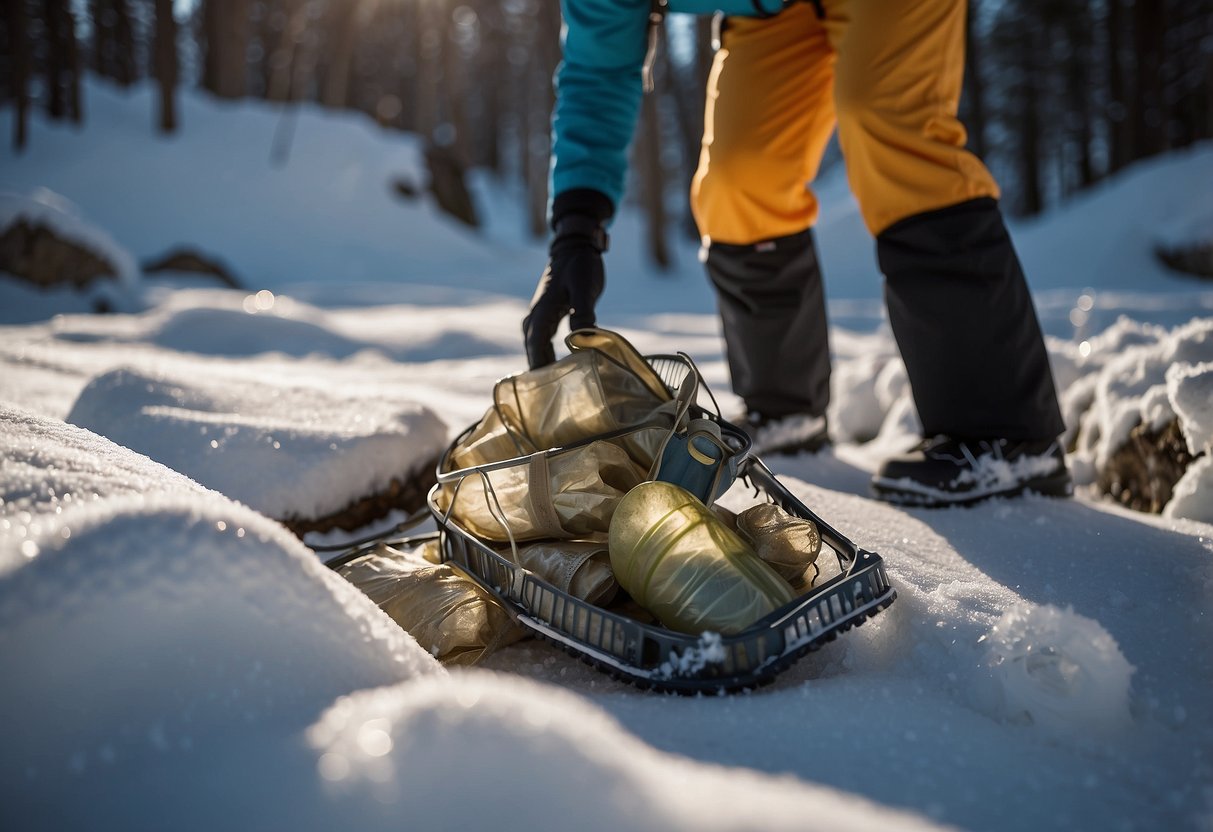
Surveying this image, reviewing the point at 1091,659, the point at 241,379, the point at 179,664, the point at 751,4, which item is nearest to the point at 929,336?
the point at 751,4

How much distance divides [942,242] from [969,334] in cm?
18

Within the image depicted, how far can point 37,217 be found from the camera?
5.67 m

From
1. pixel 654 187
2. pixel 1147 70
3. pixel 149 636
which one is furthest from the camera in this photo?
pixel 1147 70

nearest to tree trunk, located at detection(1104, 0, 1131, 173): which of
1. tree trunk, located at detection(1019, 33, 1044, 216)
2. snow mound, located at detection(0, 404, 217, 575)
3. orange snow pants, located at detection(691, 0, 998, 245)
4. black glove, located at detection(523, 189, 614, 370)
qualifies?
tree trunk, located at detection(1019, 33, 1044, 216)

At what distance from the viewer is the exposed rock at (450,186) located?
40.7ft

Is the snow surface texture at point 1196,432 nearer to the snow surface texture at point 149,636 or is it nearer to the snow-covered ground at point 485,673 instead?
the snow-covered ground at point 485,673

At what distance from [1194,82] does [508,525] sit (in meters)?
20.4

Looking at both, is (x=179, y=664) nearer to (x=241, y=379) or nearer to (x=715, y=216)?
(x=715, y=216)

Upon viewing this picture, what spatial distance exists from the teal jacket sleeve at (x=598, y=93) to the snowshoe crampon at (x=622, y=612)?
494mm

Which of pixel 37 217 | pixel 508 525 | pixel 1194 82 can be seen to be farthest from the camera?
pixel 1194 82

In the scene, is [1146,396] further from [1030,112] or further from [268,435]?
[1030,112]

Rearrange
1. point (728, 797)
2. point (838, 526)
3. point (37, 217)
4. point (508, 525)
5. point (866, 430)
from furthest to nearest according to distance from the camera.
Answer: point (37, 217) → point (866, 430) → point (838, 526) → point (508, 525) → point (728, 797)

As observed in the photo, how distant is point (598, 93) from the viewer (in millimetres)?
1657

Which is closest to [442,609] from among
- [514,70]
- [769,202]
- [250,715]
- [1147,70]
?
[250,715]
